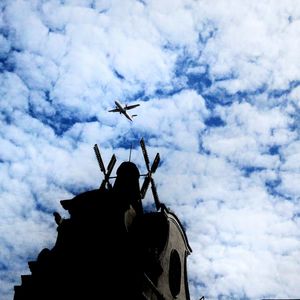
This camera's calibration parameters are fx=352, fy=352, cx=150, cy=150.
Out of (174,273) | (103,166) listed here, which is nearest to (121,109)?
(103,166)

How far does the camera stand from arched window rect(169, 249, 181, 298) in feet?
58.3

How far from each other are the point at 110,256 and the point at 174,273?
4063 millimetres

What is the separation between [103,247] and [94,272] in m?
1.20

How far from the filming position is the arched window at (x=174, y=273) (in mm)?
17766

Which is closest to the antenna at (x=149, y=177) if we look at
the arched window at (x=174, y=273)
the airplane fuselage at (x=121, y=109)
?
the arched window at (x=174, y=273)

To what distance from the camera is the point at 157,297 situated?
15.9m

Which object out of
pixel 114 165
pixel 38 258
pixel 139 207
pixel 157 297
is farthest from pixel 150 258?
pixel 114 165

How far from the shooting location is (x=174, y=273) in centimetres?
1845

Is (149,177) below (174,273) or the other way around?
the other way around

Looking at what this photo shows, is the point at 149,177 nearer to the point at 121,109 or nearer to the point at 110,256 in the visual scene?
the point at 110,256

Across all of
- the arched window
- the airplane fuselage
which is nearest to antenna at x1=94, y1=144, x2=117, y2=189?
the arched window

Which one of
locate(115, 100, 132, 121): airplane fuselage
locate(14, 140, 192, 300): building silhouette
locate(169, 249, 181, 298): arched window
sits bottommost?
locate(115, 100, 132, 121): airplane fuselage

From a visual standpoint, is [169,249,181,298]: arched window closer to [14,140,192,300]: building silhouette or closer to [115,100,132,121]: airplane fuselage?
[14,140,192,300]: building silhouette

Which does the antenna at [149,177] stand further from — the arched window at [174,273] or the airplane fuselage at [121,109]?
the airplane fuselage at [121,109]
